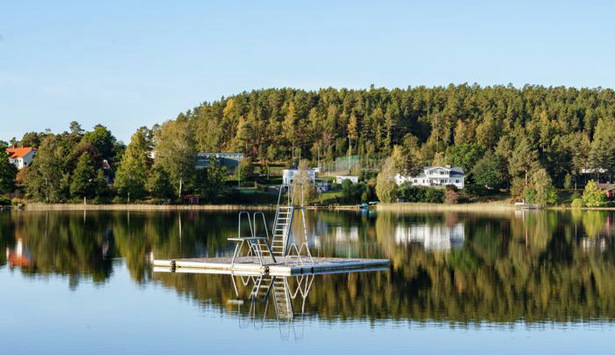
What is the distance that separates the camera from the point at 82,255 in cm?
4072

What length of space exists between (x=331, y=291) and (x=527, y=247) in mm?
21808

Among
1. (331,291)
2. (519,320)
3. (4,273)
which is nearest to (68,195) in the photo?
(4,273)

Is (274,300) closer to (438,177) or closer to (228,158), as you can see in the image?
(438,177)

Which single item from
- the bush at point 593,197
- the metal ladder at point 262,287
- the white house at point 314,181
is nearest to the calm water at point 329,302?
the metal ladder at point 262,287

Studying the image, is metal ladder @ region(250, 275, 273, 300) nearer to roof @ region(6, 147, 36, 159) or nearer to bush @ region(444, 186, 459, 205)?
bush @ region(444, 186, 459, 205)

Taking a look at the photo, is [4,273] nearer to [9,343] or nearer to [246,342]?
[9,343]

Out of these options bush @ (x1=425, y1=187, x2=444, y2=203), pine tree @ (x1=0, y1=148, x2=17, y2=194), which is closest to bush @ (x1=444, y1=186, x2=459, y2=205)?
bush @ (x1=425, y1=187, x2=444, y2=203)

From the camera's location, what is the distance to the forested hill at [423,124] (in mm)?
118375

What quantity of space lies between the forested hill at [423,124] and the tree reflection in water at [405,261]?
52.2m

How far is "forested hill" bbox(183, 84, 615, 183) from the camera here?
11838cm

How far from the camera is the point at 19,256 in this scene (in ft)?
132

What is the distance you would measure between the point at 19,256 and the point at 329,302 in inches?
812

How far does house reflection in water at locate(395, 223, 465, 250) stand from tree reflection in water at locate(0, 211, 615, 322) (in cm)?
7

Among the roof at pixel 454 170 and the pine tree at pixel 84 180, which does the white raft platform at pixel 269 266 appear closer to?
the pine tree at pixel 84 180
